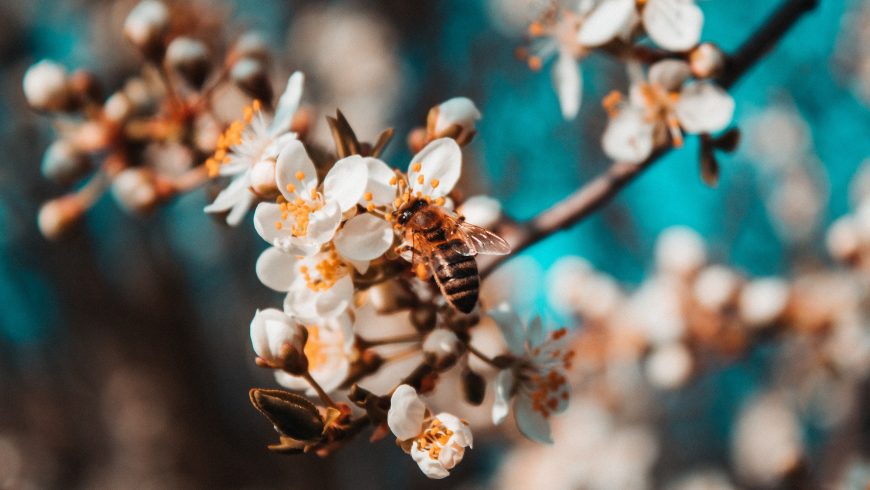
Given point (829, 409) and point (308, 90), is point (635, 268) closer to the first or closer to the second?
point (829, 409)

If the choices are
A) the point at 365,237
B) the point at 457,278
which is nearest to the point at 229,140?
the point at 365,237

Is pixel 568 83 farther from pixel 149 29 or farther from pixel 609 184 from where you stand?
pixel 149 29

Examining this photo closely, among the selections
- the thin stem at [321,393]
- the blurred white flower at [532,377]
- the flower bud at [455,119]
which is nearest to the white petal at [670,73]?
the flower bud at [455,119]

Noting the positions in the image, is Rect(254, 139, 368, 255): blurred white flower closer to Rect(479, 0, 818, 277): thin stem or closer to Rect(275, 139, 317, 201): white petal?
Rect(275, 139, 317, 201): white petal

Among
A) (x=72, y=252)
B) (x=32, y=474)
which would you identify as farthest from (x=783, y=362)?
(x=32, y=474)

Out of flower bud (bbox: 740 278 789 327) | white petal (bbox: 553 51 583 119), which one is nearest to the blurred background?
flower bud (bbox: 740 278 789 327)
